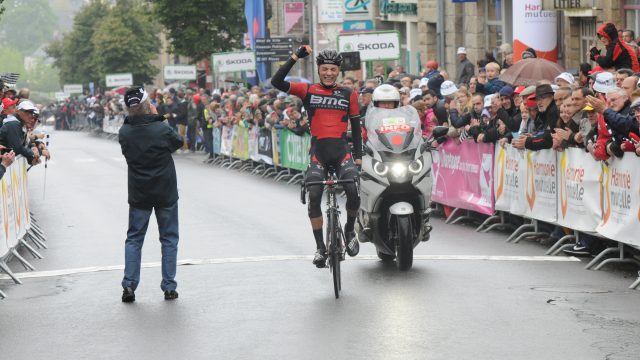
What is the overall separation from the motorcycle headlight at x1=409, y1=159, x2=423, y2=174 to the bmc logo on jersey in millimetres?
986

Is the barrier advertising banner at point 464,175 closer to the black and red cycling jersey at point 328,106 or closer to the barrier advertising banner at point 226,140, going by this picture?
the black and red cycling jersey at point 328,106

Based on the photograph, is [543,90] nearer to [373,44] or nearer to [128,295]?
[128,295]

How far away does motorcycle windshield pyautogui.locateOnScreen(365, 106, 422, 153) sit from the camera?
13.3m

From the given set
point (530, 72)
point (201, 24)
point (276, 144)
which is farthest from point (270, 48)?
point (530, 72)

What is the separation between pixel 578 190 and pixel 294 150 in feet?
44.3

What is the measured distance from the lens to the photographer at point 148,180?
12.0 metres

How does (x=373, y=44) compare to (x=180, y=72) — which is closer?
(x=373, y=44)

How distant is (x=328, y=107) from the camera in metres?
12.6

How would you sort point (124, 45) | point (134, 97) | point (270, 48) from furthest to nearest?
point (124, 45), point (270, 48), point (134, 97)

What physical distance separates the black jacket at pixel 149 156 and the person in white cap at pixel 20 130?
397 centimetres

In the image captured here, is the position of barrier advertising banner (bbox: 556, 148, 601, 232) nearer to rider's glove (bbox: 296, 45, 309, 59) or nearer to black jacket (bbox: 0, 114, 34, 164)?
rider's glove (bbox: 296, 45, 309, 59)

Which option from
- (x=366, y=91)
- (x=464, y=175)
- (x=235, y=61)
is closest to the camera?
(x=464, y=175)

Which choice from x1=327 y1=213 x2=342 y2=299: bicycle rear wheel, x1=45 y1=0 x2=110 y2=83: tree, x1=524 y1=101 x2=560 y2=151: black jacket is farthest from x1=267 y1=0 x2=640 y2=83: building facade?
x1=45 y1=0 x2=110 y2=83: tree

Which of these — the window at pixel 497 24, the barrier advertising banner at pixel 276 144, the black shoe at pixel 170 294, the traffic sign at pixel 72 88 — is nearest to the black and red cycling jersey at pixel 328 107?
the black shoe at pixel 170 294
